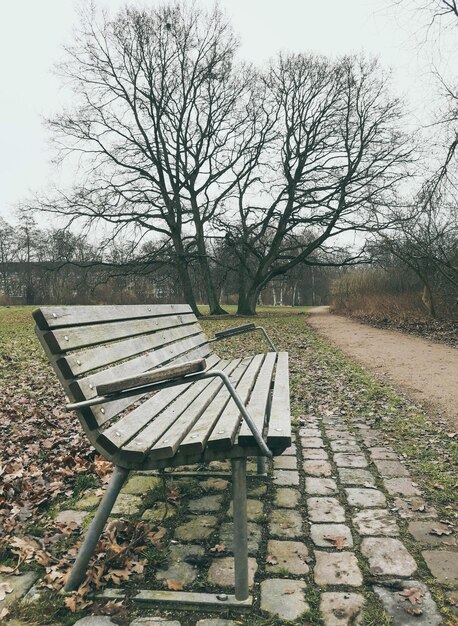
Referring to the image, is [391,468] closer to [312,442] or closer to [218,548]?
[312,442]

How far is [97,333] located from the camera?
245 centimetres

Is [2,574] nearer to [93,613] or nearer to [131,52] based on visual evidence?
[93,613]

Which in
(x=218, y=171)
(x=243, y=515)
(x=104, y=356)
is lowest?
(x=243, y=515)

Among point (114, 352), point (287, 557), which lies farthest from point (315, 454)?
point (114, 352)

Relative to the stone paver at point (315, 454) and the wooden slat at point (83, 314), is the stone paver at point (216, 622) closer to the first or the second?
the wooden slat at point (83, 314)

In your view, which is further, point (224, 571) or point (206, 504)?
point (206, 504)

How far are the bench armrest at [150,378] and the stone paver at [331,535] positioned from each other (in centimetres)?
115

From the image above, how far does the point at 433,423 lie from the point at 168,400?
2.87 m

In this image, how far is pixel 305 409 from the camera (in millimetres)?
5047

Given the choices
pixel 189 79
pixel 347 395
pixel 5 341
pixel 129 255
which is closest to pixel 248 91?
pixel 189 79

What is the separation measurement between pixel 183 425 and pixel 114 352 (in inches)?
26.8

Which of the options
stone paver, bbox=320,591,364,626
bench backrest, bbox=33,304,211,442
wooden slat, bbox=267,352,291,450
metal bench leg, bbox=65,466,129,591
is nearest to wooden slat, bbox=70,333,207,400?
bench backrest, bbox=33,304,211,442

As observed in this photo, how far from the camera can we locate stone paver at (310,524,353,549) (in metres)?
2.32

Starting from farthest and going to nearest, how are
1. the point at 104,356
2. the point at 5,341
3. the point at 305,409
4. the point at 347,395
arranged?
the point at 5,341, the point at 347,395, the point at 305,409, the point at 104,356
